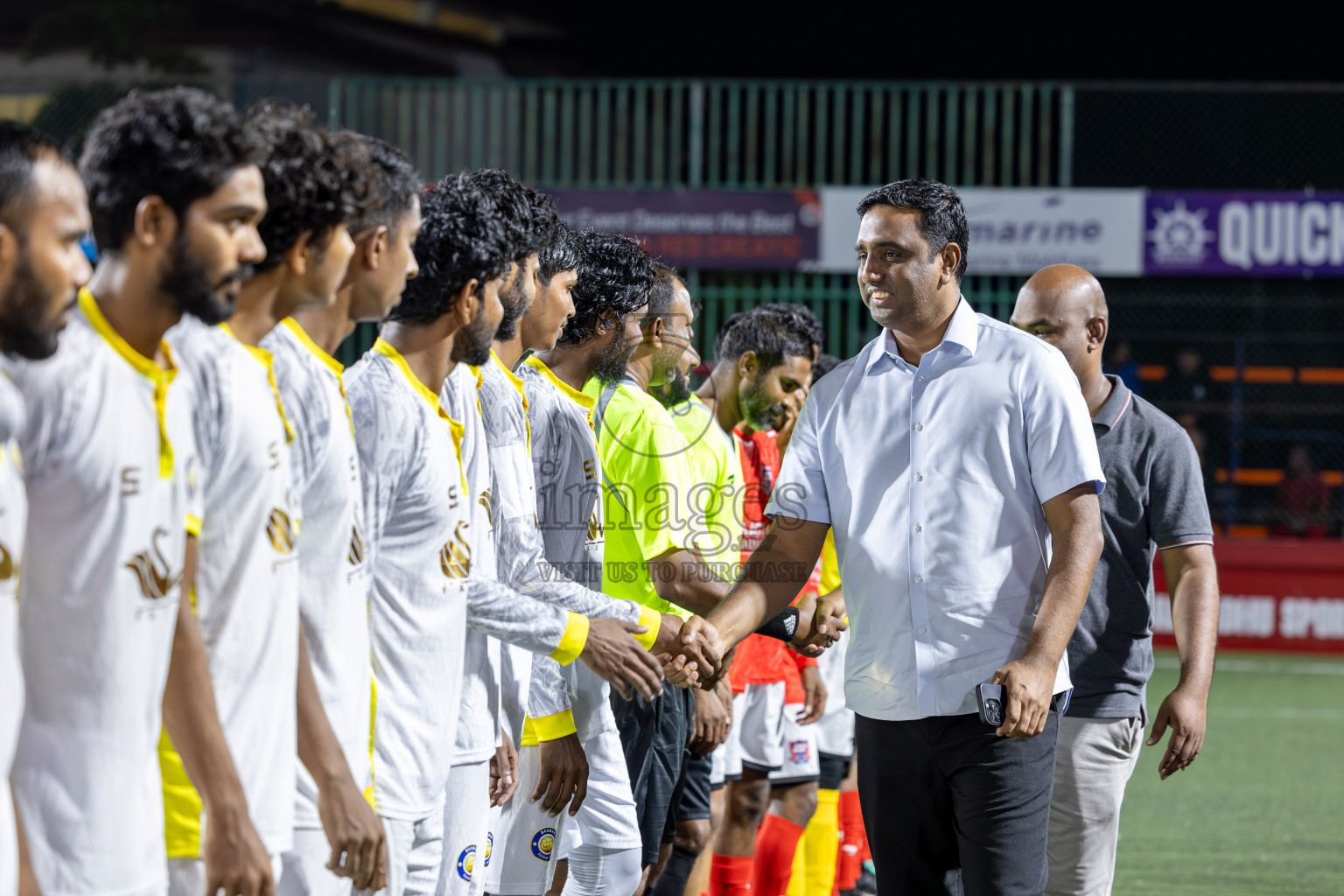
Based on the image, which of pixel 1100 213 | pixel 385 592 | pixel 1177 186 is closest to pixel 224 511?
pixel 385 592

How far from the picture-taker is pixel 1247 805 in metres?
7.12

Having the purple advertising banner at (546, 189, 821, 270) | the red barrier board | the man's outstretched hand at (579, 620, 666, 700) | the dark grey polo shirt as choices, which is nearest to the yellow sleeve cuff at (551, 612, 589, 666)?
the man's outstretched hand at (579, 620, 666, 700)

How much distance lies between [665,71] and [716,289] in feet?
30.5

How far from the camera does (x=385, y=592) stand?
2.65 meters

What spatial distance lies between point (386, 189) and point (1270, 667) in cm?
1124

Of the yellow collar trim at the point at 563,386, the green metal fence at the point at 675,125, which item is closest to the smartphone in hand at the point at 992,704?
the yellow collar trim at the point at 563,386

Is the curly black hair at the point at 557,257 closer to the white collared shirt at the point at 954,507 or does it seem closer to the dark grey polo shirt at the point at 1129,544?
the white collared shirt at the point at 954,507

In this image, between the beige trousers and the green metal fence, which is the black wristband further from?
the green metal fence

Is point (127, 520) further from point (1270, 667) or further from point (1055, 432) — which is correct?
point (1270, 667)

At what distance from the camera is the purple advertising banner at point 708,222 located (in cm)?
1282

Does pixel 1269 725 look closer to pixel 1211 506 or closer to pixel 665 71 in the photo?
pixel 1211 506

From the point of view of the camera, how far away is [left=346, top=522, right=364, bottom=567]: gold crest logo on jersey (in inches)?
94.1

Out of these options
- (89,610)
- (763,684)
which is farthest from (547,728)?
(89,610)

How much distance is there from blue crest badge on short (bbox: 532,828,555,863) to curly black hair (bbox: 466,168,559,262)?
156 centimetres
